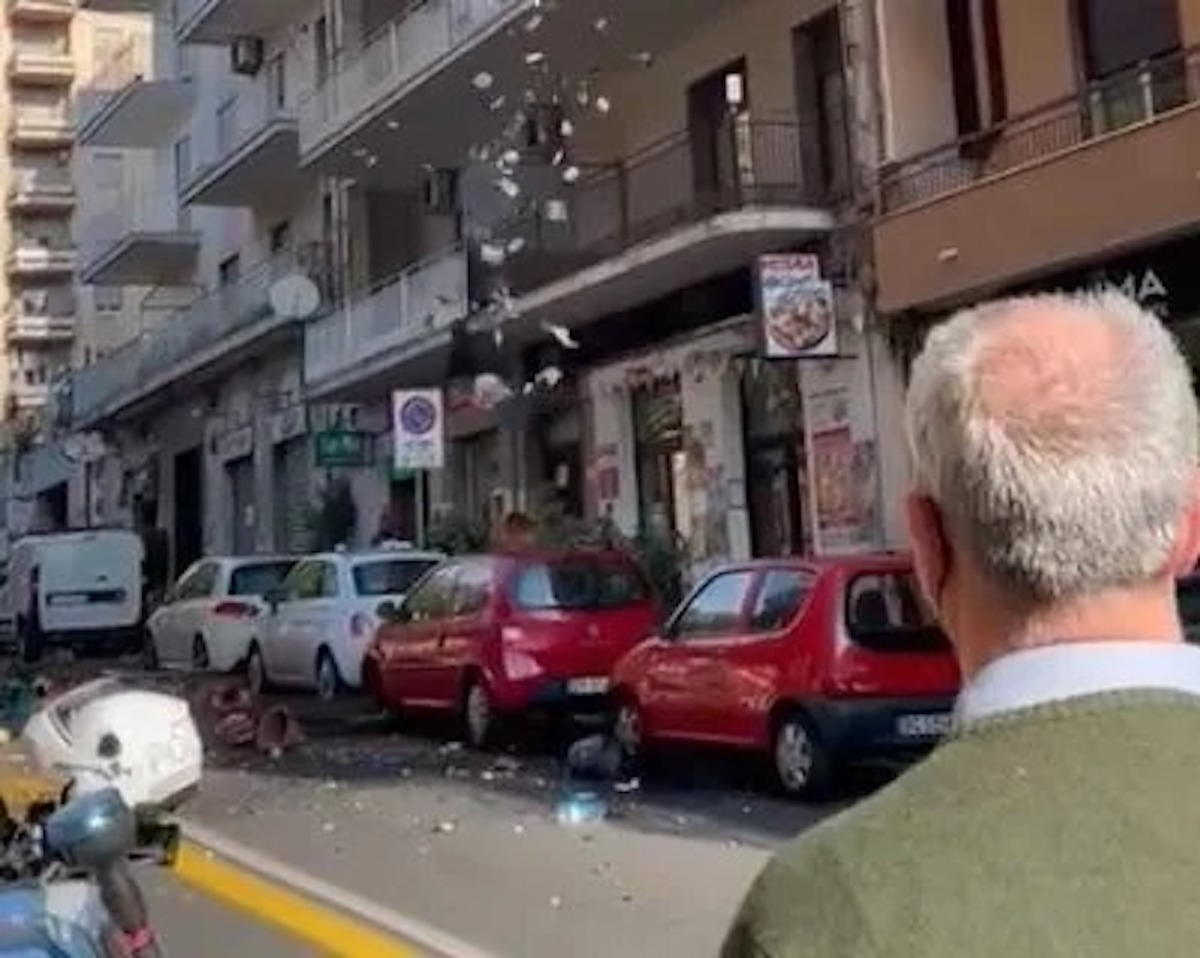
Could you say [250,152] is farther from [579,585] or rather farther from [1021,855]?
[1021,855]

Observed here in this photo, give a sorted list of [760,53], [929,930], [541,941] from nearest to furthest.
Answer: [929,930] < [541,941] < [760,53]

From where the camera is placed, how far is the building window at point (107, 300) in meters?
64.9

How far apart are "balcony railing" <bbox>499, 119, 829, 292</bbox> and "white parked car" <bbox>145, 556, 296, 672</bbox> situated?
4763 millimetres

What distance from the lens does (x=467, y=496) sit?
29266 mm

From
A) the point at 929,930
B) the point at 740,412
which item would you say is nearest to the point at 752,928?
the point at 929,930

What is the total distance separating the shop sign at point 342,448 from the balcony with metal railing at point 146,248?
1416 cm

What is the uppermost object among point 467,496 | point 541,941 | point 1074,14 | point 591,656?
point 1074,14

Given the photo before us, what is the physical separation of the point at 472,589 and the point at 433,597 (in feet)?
3.05

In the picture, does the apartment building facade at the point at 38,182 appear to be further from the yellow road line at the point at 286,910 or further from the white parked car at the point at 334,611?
the yellow road line at the point at 286,910

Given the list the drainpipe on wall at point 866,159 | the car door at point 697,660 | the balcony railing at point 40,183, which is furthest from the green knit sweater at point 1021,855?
the balcony railing at point 40,183

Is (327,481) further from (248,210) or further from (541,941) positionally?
(541,941)

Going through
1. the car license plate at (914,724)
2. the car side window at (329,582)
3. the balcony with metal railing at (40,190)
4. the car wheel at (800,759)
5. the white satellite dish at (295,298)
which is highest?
the balcony with metal railing at (40,190)

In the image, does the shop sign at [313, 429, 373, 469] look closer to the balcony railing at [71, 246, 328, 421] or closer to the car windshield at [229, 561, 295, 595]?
the balcony railing at [71, 246, 328, 421]

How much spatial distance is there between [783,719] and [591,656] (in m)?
3.73
